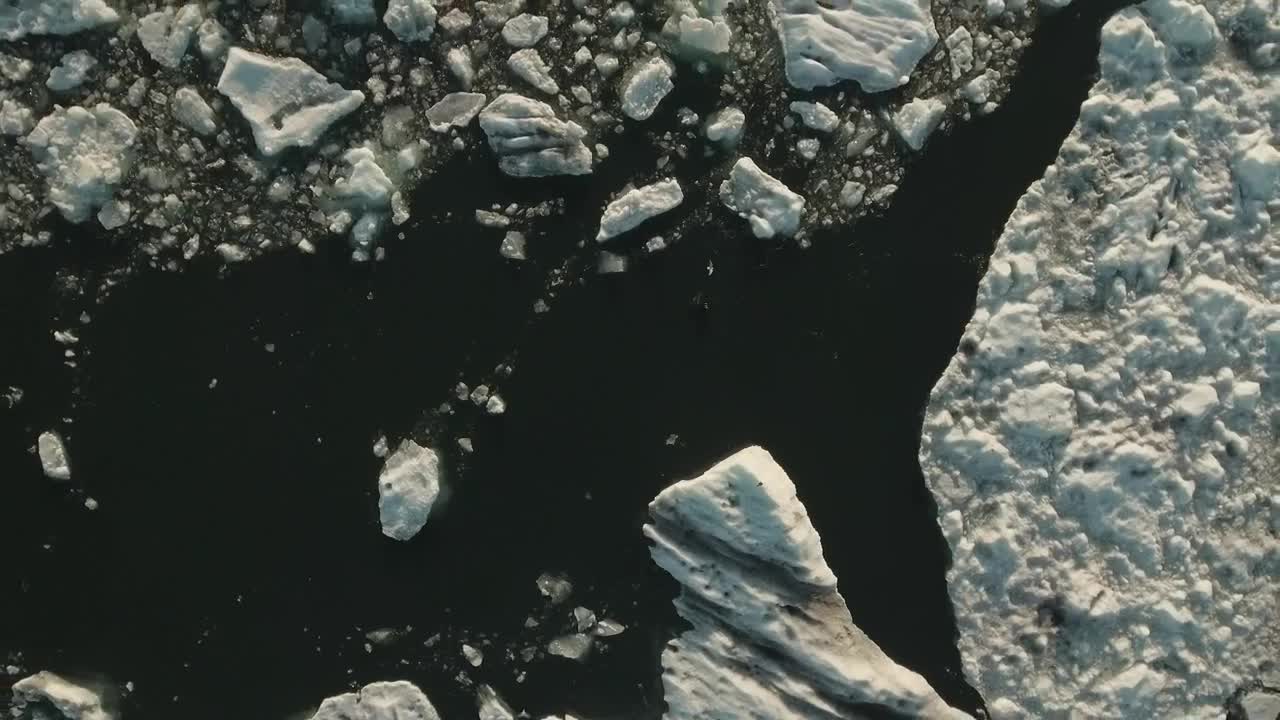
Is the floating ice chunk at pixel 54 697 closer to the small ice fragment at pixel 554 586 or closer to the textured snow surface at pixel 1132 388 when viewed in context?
the small ice fragment at pixel 554 586

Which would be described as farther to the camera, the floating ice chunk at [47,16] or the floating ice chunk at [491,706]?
the floating ice chunk at [491,706]

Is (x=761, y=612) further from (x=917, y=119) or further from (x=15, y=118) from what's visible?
(x=15, y=118)

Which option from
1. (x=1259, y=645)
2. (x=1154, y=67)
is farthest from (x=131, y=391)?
(x=1259, y=645)

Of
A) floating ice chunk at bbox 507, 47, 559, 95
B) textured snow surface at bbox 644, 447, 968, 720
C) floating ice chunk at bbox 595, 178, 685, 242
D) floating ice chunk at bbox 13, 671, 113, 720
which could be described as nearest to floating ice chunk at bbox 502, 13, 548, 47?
floating ice chunk at bbox 507, 47, 559, 95

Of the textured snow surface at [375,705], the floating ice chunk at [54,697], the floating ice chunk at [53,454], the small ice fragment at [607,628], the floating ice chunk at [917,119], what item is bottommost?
the floating ice chunk at [54,697]

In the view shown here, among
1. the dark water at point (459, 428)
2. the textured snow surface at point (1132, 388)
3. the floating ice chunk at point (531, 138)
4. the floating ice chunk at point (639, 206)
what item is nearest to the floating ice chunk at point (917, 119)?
the dark water at point (459, 428)
